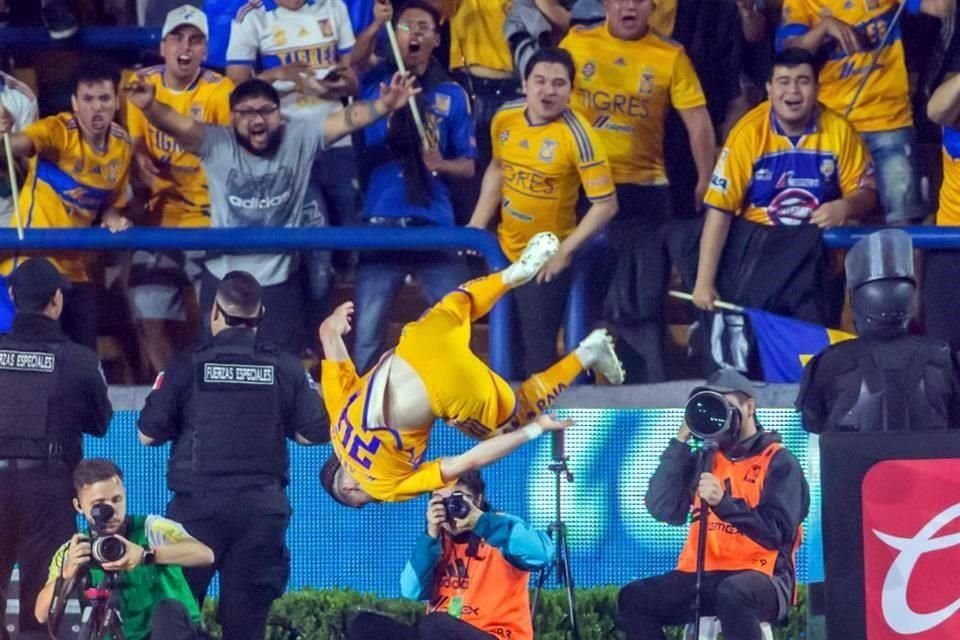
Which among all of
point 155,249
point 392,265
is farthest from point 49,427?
point 392,265

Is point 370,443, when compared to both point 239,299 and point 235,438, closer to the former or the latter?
point 235,438

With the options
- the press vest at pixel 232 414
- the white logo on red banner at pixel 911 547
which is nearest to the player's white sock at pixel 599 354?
the press vest at pixel 232 414

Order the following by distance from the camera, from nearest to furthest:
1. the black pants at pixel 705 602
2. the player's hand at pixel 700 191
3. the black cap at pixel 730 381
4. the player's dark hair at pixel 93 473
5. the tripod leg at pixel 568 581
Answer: the player's dark hair at pixel 93 473 → the black pants at pixel 705 602 → the black cap at pixel 730 381 → the tripod leg at pixel 568 581 → the player's hand at pixel 700 191

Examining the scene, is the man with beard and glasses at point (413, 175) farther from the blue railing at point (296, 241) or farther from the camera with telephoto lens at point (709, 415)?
the camera with telephoto lens at point (709, 415)

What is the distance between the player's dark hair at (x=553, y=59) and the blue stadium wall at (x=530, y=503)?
1.42 meters

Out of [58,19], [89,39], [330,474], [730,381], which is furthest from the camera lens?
[89,39]

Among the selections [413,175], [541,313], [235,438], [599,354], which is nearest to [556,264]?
[541,313]

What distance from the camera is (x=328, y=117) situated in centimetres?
753

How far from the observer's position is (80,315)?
24.9 feet

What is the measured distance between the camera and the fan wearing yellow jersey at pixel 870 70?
764 centimetres

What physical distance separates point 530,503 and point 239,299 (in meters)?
1.50

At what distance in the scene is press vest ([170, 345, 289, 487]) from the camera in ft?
22.0

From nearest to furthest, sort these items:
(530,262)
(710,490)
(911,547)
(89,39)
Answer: (911,547), (710,490), (530,262), (89,39)

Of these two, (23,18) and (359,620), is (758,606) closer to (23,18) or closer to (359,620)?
(359,620)
